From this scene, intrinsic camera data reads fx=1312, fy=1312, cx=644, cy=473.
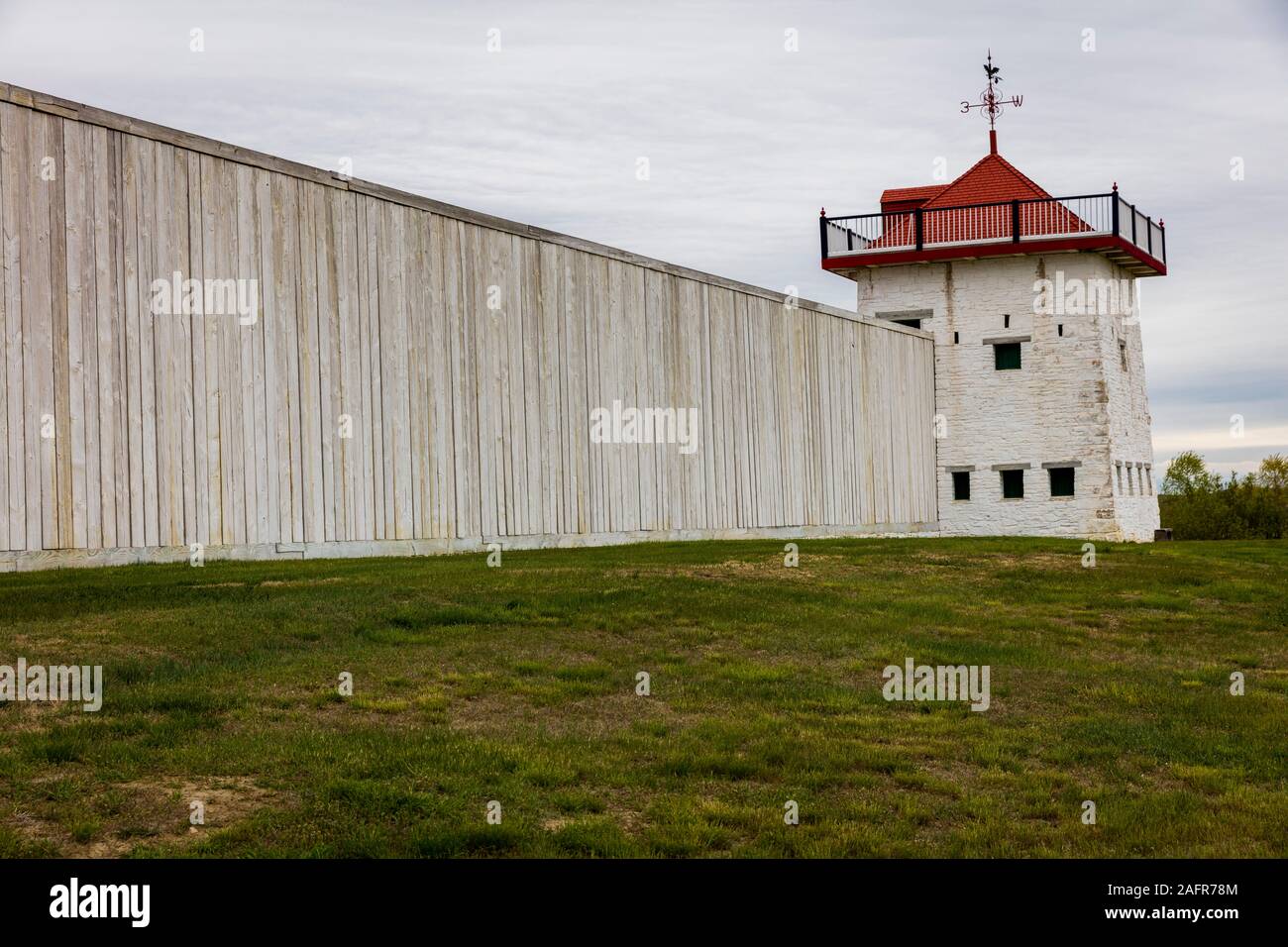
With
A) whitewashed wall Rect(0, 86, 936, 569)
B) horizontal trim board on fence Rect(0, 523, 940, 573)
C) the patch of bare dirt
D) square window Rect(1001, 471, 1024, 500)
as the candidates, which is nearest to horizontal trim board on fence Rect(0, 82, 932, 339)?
whitewashed wall Rect(0, 86, 936, 569)

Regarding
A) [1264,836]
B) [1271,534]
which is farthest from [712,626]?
[1271,534]

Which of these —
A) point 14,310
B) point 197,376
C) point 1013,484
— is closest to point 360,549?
point 197,376

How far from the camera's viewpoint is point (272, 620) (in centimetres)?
1198

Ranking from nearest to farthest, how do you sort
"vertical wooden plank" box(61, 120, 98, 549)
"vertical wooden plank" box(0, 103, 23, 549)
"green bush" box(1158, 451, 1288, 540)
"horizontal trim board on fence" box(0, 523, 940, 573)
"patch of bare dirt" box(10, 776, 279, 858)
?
"patch of bare dirt" box(10, 776, 279, 858), "vertical wooden plank" box(0, 103, 23, 549), "horizontal trim board on fence" box(0, 523, 940, 573), "vertical wooden plank" box(61, 120, 98, 549), "green bush" box(1158, 451, 1288, 540)

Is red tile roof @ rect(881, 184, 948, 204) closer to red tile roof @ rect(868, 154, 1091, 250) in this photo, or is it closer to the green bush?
red tile roof @ rect(868, 154, 1091, 250)

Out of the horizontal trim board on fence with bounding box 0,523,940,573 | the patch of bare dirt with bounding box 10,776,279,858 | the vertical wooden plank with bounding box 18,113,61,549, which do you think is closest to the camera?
the patch of bare dirt with bounding box 10,776,279,858

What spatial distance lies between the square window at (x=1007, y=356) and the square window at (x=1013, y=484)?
2.64m

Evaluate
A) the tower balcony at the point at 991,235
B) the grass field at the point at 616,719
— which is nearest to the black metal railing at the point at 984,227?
the tower balcony at the point at 991,235

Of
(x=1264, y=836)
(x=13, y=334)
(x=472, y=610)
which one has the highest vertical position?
(x=13, y=334)

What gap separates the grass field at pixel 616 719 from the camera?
22.6ft

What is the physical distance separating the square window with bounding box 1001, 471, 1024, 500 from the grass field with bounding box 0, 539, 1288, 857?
16.1 m

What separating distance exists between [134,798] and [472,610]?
6020 mm

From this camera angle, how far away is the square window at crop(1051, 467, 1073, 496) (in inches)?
1271
